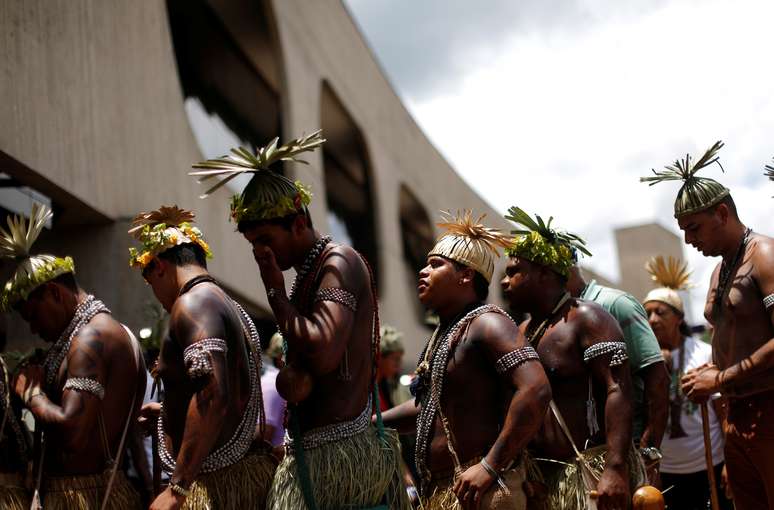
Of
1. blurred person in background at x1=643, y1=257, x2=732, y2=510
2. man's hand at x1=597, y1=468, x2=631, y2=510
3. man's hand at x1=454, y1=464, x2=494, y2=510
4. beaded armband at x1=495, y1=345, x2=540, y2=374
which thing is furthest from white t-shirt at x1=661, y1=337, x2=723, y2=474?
man's hand at x1=454, y1=464, x2=494, y2=510

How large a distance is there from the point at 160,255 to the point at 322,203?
1282 cm

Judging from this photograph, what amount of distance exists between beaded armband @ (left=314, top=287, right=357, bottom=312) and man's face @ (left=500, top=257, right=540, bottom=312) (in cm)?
137

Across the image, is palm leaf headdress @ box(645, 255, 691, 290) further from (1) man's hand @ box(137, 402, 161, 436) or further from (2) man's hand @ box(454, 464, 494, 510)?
(1) man's hand @ box(137, 402, 161, 436)

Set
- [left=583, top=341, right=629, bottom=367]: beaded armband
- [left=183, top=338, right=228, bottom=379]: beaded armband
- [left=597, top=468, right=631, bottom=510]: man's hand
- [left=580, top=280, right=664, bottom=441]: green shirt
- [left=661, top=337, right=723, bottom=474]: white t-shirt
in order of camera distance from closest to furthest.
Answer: [left=183, top=338, right=228, bottom=379]: beaded armband
[left=597, top=468, right=631, bottom=510]: man's hand
[left=583, top=341, right=629, bottom=367]: beaded armband
[left=580, top=280, right=664, bottom=441]: green shirt
[left=661, top=337, right=723, bottom=474]: white t-shirt

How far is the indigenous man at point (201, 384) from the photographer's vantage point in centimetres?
327

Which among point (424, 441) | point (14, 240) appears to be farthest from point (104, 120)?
point (424, 441)

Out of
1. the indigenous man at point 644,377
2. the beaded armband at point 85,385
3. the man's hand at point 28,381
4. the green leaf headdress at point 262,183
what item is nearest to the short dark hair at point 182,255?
the green leaf headdress at point 262,183

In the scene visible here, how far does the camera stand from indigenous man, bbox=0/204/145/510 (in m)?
3.85

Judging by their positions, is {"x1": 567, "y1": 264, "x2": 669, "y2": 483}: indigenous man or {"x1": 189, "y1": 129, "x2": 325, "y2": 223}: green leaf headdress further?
{"x1": 567, "y1": 264, "x2": 669, "y2": 483}: indigenous man

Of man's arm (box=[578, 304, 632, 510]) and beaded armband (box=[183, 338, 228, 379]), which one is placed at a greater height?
beaded armband (box=[183, 338, 228, 379])

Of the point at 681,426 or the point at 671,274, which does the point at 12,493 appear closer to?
the point at 681,426

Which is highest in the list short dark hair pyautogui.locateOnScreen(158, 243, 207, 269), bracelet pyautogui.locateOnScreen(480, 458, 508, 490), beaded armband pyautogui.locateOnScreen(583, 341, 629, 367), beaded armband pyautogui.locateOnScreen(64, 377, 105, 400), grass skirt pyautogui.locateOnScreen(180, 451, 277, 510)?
short dark hair pyautogui.locateOnScreen(158, 243, 207, 269)

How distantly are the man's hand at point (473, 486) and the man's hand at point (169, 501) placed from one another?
106cm

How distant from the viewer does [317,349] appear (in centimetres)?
317
